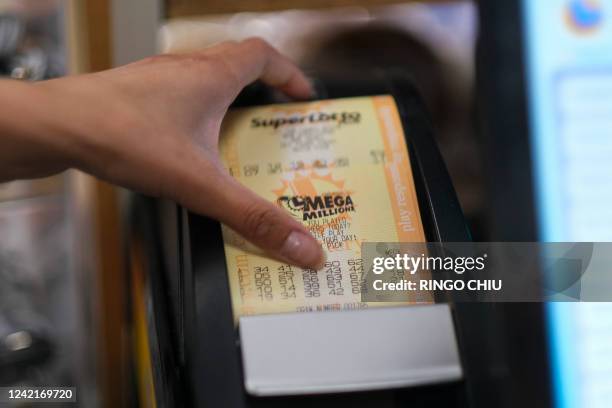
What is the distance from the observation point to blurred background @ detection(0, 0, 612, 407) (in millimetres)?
671

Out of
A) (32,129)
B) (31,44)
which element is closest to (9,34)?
(31,44)

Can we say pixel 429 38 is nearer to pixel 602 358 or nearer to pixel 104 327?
pixel 602 358

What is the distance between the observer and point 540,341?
658 millimetres

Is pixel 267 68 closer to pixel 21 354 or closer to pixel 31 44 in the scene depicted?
pixel 31 44

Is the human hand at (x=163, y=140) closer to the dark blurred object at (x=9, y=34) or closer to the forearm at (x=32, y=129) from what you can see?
the forearm at (x=32, y=129)

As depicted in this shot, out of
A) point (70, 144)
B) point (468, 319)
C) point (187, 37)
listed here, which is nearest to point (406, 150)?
point (468, 319)

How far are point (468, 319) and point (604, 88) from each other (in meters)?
0.35

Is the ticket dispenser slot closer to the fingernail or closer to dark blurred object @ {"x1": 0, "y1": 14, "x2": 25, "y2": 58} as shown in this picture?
the fingernail

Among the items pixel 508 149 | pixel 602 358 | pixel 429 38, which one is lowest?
pixel 602 358

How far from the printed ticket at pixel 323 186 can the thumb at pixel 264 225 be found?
0.04 feet

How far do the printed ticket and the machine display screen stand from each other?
0.71 ft

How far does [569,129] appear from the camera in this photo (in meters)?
0.67

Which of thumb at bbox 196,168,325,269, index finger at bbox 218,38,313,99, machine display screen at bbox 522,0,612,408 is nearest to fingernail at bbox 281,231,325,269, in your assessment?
thumb at bbox 196,168,325,269

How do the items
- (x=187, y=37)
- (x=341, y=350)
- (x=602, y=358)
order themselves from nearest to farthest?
(x=341, y=350) < (x=602, y=358) < (x=187, y=37)
